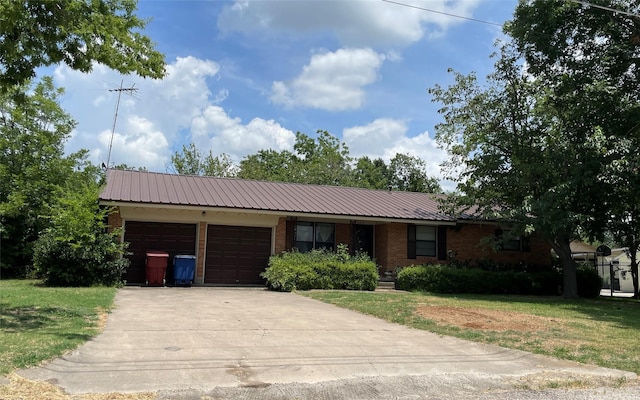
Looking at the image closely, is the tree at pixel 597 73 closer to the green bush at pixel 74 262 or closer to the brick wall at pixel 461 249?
the brick wall at pixel 461 249

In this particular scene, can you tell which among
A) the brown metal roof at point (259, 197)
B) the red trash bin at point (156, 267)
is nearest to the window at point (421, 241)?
the brown metal roof at point (259, 197)

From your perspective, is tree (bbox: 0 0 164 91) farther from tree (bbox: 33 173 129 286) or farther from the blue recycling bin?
the blue recycling bin

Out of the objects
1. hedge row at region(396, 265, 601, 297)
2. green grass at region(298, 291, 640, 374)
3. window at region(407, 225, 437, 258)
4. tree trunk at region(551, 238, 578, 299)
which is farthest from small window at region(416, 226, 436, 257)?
green grass at region(298, 291, 640, 374)

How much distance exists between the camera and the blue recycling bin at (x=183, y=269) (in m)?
17.8

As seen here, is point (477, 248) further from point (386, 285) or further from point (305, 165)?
point (305, 165)

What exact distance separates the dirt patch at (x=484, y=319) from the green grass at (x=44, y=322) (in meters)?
6.93

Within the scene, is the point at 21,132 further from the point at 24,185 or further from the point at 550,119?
the point at 550,119

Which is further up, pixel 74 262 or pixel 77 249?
pixel 77 249

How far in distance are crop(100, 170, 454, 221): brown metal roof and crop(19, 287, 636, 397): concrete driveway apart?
7776 mm

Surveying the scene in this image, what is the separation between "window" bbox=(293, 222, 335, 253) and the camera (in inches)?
818

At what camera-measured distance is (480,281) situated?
1959 centimetres

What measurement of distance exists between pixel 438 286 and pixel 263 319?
33.2 feet

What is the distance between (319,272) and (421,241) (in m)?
5.67

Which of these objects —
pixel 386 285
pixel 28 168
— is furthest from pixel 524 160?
pixel 28 168
